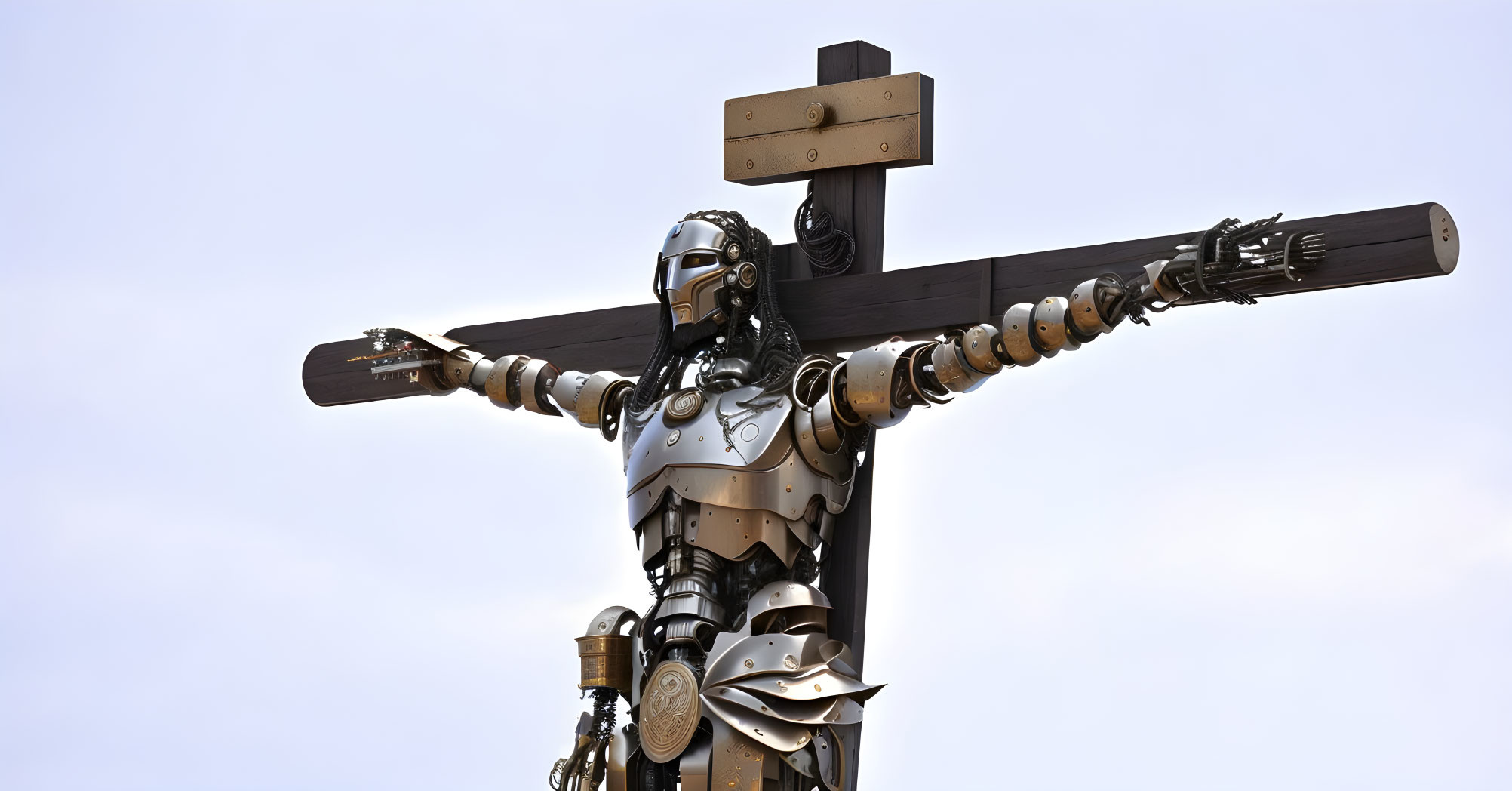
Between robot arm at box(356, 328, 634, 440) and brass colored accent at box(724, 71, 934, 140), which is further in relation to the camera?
robot arm at box(356, 328, 634, 440)

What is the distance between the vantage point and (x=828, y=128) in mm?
5781

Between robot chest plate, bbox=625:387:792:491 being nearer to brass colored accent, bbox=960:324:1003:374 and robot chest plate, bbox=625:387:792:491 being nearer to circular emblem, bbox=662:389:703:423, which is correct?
circular emblem, bbox=662:389:703:423

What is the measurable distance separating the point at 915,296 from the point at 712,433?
2.01 feet

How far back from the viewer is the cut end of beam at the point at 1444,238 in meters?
4.72

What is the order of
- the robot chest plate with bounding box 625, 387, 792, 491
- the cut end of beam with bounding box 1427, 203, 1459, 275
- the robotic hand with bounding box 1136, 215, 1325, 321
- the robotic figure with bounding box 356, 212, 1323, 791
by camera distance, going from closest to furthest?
the cut end of beam with bounding box 1427, 203, 1459, 275 < the robotic hand with bounding box 1136, 215, 1325, 321 < the robotic figure with bounding box 356, 212, 1323, 791 < the robot chest plate with bounding box 625, 387, 792, 491

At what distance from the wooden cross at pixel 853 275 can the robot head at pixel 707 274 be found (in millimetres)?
188

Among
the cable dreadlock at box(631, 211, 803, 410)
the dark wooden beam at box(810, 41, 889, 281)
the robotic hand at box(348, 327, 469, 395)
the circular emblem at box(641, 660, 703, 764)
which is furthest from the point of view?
the robotic hand at box(348, 327, 469, 395)

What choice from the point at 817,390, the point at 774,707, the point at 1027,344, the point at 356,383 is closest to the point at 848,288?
the point at 817,390

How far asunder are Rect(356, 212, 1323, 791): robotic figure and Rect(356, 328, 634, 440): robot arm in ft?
0.10

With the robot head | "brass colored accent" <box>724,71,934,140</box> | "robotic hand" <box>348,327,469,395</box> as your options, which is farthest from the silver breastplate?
"robotic hand" <box>348,327,469,395</box>

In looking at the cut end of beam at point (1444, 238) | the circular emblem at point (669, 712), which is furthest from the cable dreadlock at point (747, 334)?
the cut end of beam at point (1444, 238)

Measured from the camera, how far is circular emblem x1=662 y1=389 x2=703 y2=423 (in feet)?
18.2

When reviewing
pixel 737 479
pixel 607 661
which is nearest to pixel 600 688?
pixel 607 661

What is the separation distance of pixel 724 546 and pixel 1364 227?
1.65 m
